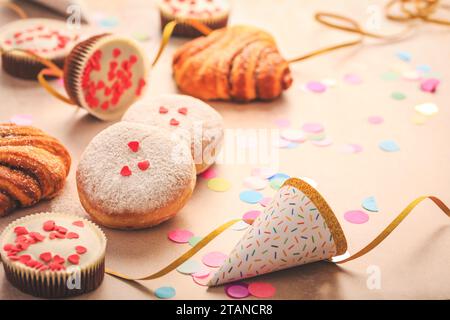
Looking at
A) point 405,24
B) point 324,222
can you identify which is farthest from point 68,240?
point 405,24

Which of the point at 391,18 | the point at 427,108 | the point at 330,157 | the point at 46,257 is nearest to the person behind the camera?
the point at 46,257

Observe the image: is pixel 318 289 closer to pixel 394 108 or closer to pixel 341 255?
pixel 341 255

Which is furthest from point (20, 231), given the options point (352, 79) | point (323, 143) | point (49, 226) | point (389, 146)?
point (352, 79)

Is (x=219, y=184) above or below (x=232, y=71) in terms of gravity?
below

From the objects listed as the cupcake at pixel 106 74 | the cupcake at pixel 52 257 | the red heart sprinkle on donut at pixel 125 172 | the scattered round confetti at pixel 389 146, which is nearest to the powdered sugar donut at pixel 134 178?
the red heart sprinkle on donut at pixel 125 172

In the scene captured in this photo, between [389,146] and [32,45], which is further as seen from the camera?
[32,45]

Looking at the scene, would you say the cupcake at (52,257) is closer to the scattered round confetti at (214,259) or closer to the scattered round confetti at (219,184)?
the scattered round confetti at (214,259)

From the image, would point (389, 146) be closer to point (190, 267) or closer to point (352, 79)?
point (352, 79)
